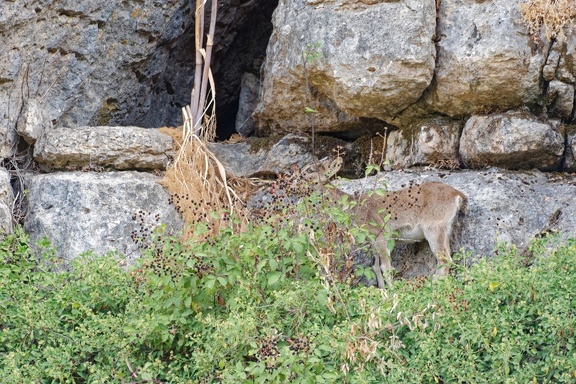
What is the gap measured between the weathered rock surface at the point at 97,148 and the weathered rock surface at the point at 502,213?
8.77 feet

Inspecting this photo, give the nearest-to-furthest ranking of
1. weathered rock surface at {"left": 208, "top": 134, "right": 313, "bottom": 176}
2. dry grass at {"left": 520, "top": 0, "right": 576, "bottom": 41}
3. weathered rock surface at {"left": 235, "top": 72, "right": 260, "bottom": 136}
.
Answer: dry grass at {"left": 520, "top": 0, "right": 576, "bottom": 41} → weathered rock surface at {"left": 208, "top": 134, "right": 313, "bottom": 176} → weathered rock surface at {"left": 235, "top": 72, "right": 260, "bottom": 136}

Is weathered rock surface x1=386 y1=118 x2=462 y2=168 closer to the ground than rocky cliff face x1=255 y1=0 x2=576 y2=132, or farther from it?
closer to the ground

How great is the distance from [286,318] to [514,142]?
3.88 meters

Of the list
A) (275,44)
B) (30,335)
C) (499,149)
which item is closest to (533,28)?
(499,149)

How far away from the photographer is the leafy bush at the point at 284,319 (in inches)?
261

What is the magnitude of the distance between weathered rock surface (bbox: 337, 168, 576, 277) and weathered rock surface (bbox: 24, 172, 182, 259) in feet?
7.68

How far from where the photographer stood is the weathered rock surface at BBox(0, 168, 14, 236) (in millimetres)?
9734

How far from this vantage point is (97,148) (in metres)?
10.7

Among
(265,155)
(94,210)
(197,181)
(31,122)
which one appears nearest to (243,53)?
(265,155)

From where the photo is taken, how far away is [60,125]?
37.0 ft

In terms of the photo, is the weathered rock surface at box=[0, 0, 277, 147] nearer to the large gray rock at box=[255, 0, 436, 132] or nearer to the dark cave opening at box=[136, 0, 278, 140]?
the dark cave opening at box=[136, 0, 278, 140]

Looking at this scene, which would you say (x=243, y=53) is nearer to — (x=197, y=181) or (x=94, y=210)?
(x=197, y=181)

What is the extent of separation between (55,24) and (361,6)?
11.4 feet

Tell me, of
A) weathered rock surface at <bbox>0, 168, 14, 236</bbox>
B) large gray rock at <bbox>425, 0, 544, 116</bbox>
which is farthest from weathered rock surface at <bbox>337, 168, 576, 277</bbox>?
weathered rock surface at <bbox>0, 168, 14, 236</bbox>
